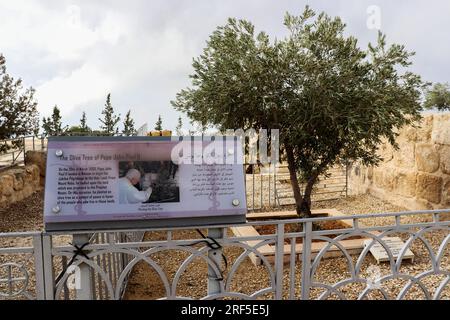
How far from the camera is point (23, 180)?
10.6 meters

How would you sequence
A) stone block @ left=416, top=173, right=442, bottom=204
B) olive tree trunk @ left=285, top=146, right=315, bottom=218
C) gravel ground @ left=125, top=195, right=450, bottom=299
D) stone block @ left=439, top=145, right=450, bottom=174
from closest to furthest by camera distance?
gravel ground @ left=125, top=195, right=450, bottom=299, olive tree trunk @ left=285, top=146, right=315, bottom=218, stone block @ left=439, top=145, right=450, bottom=174, stone block @ left=416, top=173, right=442, bottom=204

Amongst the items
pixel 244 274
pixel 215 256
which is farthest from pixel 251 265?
pixel 215 256

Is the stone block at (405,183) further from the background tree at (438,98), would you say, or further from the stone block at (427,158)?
the background tree at (438,98)

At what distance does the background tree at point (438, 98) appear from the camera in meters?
27.2

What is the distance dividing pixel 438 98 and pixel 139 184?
98.8ft

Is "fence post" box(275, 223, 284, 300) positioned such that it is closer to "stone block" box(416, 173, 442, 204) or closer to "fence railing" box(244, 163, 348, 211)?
"stone block" box(416, 173, 442, 204)

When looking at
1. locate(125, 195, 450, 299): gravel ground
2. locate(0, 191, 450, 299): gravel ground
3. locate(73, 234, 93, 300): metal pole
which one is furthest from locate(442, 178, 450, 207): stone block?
locate(73, 234, 93, 300): metal pole

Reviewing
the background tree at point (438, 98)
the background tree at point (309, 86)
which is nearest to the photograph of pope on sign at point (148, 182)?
the background tree at point (309, 86)

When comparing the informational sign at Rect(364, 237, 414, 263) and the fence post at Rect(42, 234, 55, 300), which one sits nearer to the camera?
the fence post at Rect(42, 234, 55, 300)

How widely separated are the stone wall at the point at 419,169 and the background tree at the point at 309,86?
4.97ft

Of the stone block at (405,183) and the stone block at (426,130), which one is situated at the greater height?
the stone block at (426,130)

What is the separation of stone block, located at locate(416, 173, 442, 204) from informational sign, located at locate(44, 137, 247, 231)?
23.4 feet

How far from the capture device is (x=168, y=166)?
2.52 meters

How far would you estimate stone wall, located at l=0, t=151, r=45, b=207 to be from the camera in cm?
960
